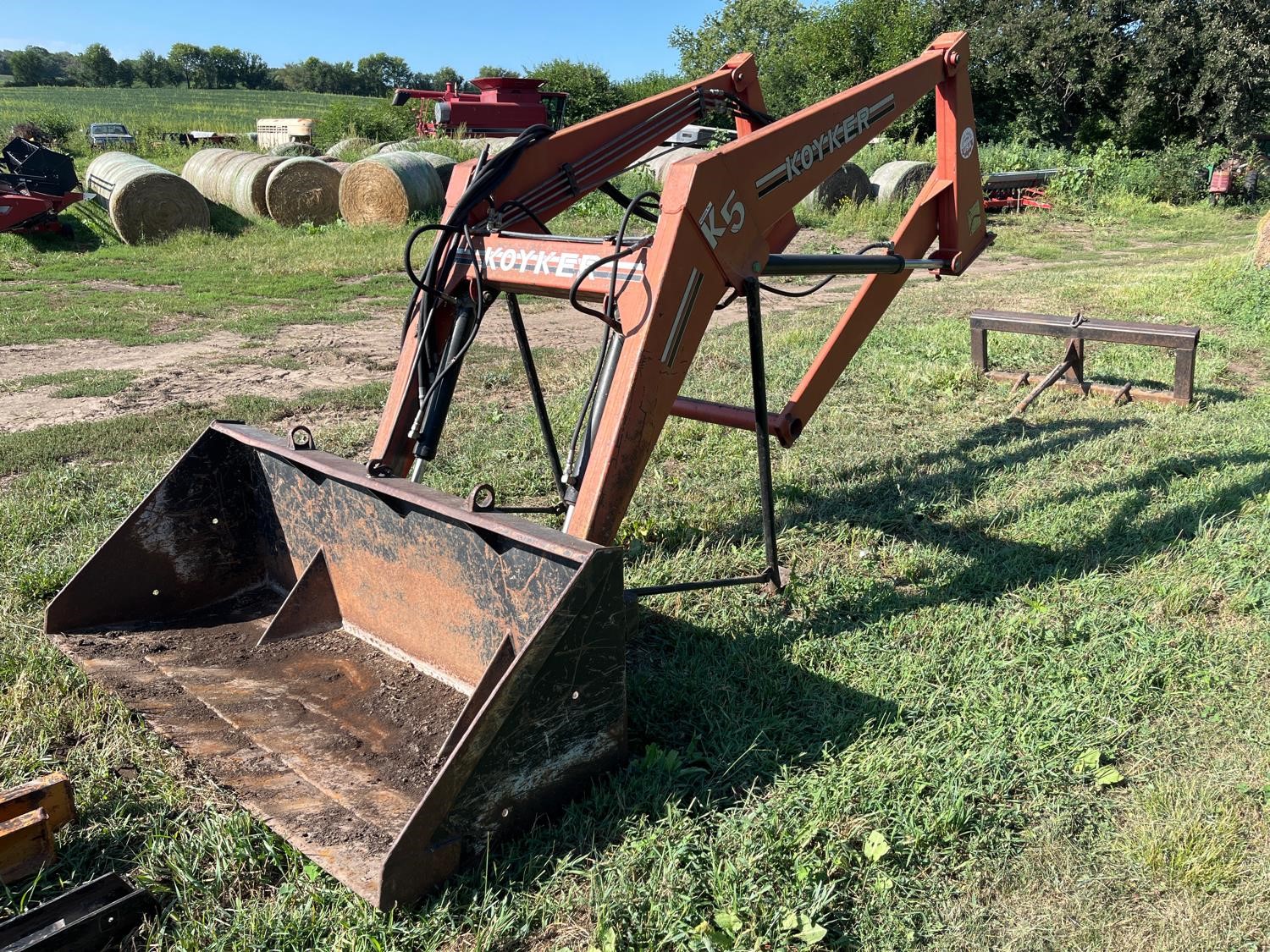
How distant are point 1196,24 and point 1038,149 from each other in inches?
197

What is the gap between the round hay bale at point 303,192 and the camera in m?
17.5

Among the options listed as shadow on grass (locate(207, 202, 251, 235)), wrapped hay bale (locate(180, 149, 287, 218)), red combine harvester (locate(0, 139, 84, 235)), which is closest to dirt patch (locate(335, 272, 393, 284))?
shadow on grass (locate(207, 202, 251, 235))

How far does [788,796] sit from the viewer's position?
2928 millimetres

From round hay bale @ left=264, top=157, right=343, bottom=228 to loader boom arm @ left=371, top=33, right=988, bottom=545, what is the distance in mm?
14644

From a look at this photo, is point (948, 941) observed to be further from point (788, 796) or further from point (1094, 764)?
point (1094, 764)

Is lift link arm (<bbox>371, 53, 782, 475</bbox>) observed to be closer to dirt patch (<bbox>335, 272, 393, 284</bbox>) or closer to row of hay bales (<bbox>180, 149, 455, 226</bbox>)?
dirt patch (<bbox>335, 272, 393, 284</bbox>)

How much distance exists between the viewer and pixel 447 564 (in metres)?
3.27

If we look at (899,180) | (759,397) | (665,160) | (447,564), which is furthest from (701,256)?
(899,180)

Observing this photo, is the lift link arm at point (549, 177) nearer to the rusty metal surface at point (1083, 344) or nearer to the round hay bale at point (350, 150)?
the rusty metal surface at point (1083, 344)

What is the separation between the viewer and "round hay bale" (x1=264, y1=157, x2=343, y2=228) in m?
17.5

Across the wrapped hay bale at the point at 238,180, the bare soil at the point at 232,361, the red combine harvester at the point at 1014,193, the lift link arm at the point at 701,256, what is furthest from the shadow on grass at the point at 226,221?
the red combine harvester at the point at 1014,193

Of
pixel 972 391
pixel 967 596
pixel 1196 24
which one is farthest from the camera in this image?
pixel 1196 24

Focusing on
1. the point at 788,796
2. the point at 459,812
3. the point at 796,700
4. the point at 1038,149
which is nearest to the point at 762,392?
the point at 796,700

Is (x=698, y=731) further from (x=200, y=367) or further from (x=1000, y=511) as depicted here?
(x=200, y=367)
